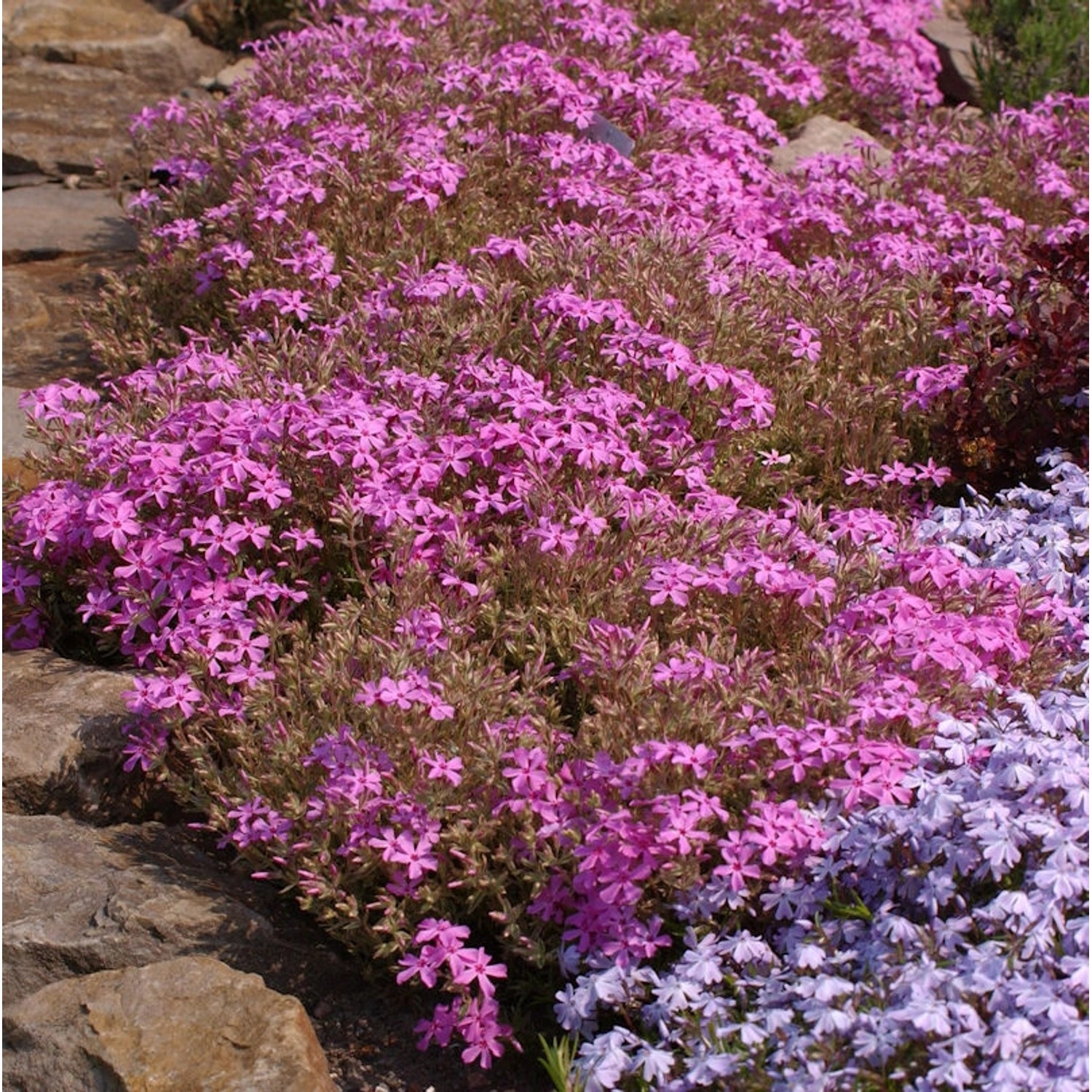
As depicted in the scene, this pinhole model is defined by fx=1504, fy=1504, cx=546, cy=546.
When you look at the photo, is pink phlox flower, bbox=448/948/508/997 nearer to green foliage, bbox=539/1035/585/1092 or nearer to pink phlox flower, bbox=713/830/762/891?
green foliage, bbox=539/1035/585/1092

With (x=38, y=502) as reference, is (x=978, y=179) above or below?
above

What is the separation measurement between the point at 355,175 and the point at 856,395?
7.42 feet

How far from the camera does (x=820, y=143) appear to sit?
7.75 m

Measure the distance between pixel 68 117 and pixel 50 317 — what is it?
9.26 feet

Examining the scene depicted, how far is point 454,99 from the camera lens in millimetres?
6676

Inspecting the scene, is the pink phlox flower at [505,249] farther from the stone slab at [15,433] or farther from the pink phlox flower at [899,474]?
the stone slab at [15,433]

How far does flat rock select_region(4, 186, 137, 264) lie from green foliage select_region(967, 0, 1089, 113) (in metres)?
5.17

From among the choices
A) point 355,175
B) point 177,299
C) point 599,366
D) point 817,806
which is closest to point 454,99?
point 355,175

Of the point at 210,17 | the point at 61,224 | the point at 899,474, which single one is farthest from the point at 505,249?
the point at 210,17

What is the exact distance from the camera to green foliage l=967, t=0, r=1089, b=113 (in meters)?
9.07

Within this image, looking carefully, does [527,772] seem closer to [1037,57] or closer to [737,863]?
[737,863]

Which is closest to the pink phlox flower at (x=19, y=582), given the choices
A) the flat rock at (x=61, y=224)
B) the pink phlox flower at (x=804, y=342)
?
the pink phlox flower at (x=804, y=342)

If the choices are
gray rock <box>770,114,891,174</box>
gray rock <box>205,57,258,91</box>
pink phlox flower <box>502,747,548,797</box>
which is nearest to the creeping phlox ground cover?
pink phlox flower <box>502,747,548,797</box>

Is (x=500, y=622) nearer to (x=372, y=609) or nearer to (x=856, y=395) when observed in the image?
(x=372, y=609)
